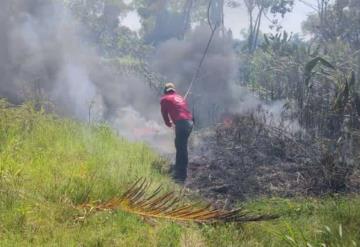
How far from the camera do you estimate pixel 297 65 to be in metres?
13.8

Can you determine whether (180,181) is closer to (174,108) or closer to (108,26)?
(174,108)

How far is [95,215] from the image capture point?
14.5ft

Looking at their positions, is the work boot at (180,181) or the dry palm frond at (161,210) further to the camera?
the work boot at (180,181)

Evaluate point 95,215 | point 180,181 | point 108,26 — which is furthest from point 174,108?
point 108,26

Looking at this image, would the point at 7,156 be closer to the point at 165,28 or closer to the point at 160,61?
the point at 160,61

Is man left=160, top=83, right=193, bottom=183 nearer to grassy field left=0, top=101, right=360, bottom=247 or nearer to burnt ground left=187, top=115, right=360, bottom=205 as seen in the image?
burnt ground left=187, top=115, right=360, bottom=205

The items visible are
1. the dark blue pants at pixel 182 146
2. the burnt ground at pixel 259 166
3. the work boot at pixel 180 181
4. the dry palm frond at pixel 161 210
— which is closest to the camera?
the dry palm frond at pixel 161 210

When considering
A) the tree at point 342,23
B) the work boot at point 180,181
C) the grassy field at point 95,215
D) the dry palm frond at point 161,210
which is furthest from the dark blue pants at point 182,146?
the tree at point 342,23

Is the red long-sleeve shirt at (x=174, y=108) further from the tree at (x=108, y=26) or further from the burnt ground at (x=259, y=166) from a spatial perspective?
the tree at (x=108, y=26)

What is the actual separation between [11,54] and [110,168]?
31.4 ft

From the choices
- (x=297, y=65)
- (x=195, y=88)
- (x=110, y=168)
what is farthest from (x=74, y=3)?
(x=110, y=168)

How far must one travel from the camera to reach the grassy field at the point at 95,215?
401cm

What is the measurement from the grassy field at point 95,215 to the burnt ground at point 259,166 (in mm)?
502

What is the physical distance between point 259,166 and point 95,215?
4088mm
